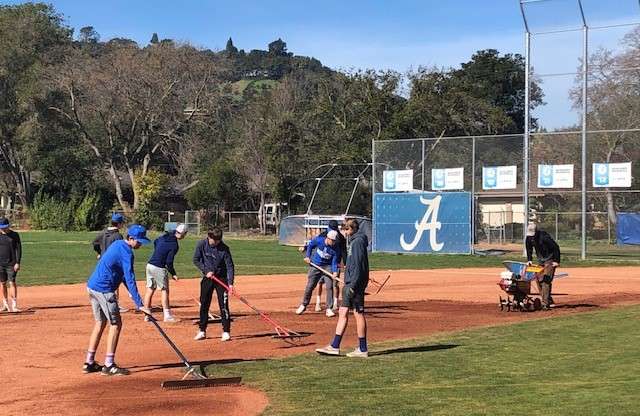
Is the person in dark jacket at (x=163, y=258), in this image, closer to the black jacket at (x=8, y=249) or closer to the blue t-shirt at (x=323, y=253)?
the blue t-shirt at (x=323, y=253)

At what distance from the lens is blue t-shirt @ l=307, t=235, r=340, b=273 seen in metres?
15.8

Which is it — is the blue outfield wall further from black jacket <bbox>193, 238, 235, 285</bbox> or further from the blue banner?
black jacket <bbox>193, 238, 235, 285</bbox>

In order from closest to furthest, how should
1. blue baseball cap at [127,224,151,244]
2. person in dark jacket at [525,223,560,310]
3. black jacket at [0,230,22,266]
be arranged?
blue baseball cap at [127,224,151,244] → black jacket at [0,230,22,266] → person in dark jacket at [525,223,560,310]

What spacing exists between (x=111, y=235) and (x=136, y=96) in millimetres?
58222

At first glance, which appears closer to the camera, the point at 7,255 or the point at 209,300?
the point at 209,300

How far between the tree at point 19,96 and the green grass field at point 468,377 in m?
64.4

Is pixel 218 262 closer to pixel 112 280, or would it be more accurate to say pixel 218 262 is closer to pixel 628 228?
pixel 112 280

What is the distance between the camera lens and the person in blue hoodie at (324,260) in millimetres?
15641

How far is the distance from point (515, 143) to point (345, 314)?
98.3ft

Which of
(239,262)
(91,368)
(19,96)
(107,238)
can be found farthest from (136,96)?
(91,368)

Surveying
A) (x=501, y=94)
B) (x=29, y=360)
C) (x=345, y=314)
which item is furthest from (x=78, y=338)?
(x=501, y=94)

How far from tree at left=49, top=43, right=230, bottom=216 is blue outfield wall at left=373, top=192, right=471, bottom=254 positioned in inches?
1353

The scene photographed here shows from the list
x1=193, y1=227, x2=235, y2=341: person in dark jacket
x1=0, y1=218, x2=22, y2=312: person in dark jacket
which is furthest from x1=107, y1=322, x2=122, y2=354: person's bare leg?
x1=0, y1=218, x2=22, y2=312: person in dark jacket

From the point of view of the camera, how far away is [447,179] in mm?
40656
